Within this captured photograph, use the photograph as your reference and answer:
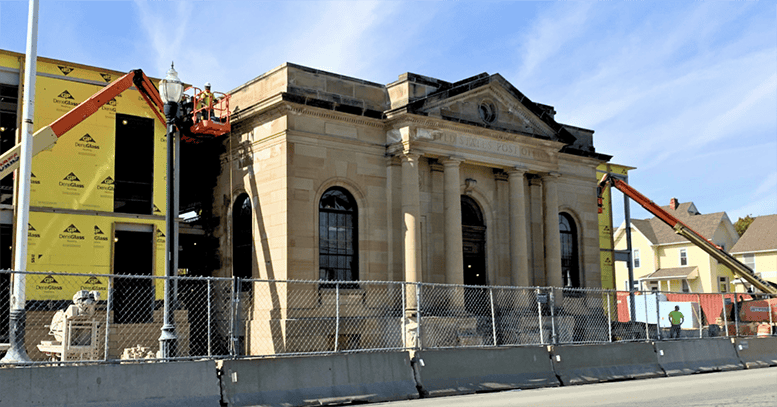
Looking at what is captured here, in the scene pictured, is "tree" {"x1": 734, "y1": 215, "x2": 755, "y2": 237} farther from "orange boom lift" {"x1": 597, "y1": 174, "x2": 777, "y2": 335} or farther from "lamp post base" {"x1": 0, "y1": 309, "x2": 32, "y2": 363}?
"lamp post base" {"x1": 0, "y1": 309, "x2": 32, "y2": 363}

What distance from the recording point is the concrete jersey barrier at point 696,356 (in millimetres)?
18188

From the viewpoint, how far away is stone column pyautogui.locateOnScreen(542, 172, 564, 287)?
26844 mm

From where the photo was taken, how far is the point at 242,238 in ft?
78.9

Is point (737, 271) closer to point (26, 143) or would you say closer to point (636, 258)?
point (636, 258)

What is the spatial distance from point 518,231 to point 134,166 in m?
13.0

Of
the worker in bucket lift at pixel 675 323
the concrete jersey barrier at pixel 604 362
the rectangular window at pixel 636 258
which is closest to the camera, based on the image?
the concrete jersey barrier at pixel 604 362

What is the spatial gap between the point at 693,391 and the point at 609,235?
79.6 ft

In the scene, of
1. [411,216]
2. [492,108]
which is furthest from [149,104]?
[492,108]

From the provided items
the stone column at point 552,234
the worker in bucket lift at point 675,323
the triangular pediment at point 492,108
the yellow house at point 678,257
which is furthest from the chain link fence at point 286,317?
the yellow house at point 678,257

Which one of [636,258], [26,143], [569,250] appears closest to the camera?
[26,143]

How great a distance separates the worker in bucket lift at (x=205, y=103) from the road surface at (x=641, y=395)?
12734 millimetres

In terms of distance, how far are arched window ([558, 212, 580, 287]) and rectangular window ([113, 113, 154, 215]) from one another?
16170 millimetres

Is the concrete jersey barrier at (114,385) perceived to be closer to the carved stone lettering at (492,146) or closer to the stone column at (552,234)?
the carved stone lettering at (492,146)

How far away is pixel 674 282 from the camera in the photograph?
58000 millimetres
